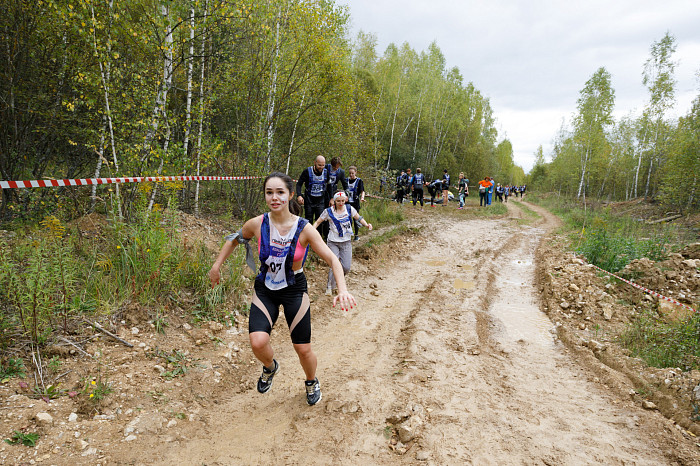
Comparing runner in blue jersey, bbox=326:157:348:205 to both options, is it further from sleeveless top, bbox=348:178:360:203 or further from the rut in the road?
the rut in the road

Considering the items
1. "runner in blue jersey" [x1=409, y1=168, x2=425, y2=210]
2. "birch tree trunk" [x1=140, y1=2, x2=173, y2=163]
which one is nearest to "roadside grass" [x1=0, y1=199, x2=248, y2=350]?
"birch tree trunk" [x1=140, y1=2, x2=173, y2=163]

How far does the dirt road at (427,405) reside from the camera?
2.71 metres

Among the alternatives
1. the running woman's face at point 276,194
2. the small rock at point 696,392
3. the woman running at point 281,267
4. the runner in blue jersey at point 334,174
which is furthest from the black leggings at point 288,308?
the runner in blue jersey at point 334,174

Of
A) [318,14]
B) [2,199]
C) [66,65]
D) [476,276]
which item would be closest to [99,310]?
[2,199]

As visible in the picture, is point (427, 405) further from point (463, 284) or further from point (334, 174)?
point (334, 174)

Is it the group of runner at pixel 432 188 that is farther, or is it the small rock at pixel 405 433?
the group of runner at pixel 432 188

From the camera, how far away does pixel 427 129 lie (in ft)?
101

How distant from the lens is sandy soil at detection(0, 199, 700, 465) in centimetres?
269

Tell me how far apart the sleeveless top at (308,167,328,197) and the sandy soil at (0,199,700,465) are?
257cm

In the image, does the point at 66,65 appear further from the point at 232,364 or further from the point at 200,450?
the point at 200,450

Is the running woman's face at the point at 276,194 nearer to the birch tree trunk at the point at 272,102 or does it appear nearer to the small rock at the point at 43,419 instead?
the small rock at the point at 43,419

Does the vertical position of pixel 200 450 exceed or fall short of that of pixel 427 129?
it falls short

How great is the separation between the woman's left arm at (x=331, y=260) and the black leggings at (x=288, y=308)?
1.11 ft

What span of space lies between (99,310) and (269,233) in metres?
2.34
